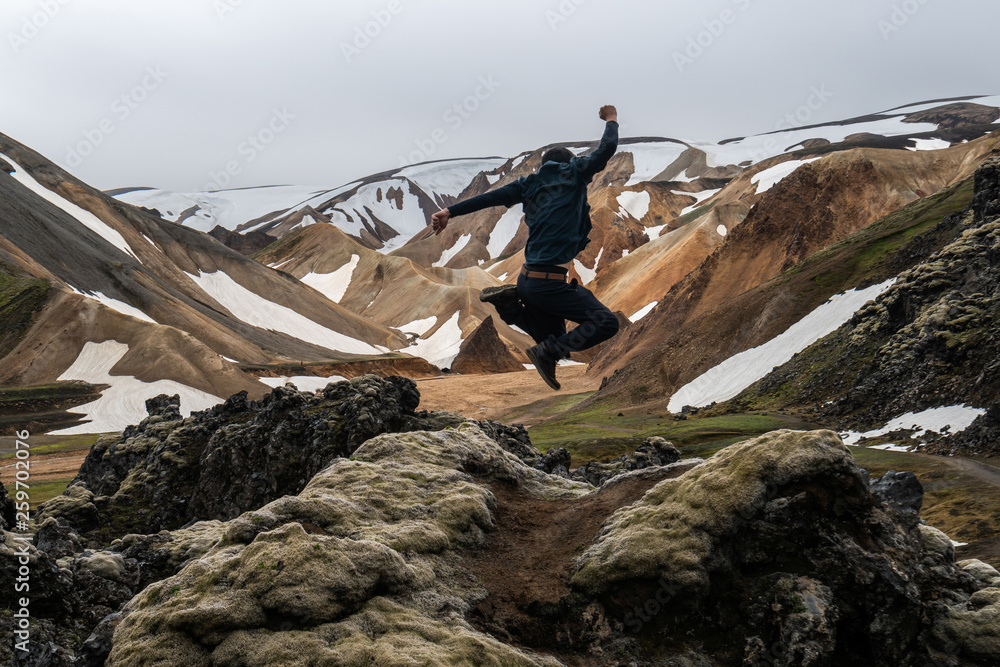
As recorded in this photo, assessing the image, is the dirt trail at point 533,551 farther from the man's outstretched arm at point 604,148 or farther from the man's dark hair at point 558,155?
the man's dark hair at point 558,155

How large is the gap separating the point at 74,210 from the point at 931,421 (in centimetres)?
13089

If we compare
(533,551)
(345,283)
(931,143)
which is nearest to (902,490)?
(533,551)

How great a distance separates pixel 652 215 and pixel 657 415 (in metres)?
132

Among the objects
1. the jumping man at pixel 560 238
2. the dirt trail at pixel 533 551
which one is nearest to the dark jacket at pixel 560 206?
the jumping man at pixel 560 238

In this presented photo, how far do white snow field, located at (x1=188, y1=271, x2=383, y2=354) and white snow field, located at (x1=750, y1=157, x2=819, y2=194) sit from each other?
8407 cm

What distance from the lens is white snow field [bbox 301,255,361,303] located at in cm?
18038

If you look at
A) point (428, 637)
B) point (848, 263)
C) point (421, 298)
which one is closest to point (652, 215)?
point (421, 298)

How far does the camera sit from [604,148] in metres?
9.83

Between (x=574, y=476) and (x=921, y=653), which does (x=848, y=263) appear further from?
(x=921, y=653)

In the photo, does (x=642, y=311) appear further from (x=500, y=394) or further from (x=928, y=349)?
(x=928, y=349)

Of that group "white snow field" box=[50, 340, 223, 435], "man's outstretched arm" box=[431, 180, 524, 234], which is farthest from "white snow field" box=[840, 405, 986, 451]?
"white snow field" box=[50, 340, 223, 435]

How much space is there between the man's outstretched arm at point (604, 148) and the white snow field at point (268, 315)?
393ft

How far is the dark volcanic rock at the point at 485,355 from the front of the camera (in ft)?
365

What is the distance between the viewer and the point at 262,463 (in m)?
20.3
